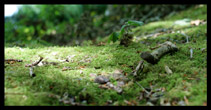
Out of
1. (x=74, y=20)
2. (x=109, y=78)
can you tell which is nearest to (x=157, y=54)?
(x=109, y=78)

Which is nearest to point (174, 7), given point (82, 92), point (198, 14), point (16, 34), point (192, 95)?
point (198, 14)

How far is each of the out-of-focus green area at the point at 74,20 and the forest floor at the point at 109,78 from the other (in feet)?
11.3

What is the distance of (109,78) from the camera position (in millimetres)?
2568

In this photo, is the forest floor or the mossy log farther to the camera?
the mossy log

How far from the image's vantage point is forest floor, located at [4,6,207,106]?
80.6 inches

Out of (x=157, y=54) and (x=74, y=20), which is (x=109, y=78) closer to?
(x=157, y=54)

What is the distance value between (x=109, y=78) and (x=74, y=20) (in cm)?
752

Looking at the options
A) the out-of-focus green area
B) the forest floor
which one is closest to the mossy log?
the forest floor

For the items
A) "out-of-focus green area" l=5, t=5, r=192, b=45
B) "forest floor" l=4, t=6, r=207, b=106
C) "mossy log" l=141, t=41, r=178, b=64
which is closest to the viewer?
"forest floor" l=4, t=6, r=207, b=106

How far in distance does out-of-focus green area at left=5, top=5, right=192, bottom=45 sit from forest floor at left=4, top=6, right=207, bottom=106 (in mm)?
3432

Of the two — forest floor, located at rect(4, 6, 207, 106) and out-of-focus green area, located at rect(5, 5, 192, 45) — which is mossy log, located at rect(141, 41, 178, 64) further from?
out-of-focus green area, located at rect(5, 5, 192, 45)

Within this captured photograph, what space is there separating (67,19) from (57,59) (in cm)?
735

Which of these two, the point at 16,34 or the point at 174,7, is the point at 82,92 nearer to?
the point at 174,7
